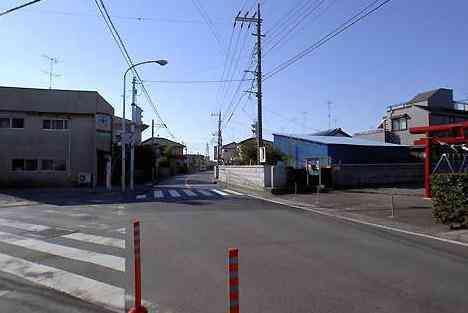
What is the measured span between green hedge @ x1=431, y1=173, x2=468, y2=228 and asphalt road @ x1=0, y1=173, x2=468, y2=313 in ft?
7.02

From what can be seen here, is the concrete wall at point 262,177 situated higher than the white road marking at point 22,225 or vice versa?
the concrete wall at point 262,177

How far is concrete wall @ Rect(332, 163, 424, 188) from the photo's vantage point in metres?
29.4

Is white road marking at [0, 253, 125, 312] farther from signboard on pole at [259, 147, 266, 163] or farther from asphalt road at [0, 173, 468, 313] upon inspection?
signboard on pole at [259, 147, 266, 163]

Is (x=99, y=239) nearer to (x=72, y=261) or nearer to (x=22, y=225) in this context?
(x=72, y=261)

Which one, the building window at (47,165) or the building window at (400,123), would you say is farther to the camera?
the building window at (400,123)

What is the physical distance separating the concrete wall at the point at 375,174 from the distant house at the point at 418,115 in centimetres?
1484

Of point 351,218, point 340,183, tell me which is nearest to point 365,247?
point 351,218

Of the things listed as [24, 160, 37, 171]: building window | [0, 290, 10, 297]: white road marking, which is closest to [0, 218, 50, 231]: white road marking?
[0, 290, 10, 297]: white road marking

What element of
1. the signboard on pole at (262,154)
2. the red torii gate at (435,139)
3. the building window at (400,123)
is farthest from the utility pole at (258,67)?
the building window at (400,123)

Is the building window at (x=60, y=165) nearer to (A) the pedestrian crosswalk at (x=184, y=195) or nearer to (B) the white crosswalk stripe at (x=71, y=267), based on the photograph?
(A) the pedestrian crosswalk at (x=184, y=195)

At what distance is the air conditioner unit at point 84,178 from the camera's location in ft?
112

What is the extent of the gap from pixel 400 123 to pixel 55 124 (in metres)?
38.1

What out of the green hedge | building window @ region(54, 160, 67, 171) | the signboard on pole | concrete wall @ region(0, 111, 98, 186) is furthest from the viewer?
building window @ region(54, 160, 67, 171)

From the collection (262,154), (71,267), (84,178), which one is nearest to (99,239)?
(71,267)
